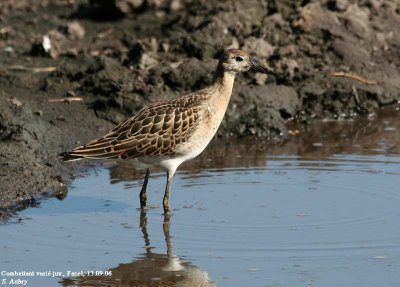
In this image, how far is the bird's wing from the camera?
995 cm

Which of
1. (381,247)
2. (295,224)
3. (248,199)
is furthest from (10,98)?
(381,247)

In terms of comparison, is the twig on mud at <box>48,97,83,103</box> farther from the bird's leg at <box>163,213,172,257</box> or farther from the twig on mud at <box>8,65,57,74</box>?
the bird's leg at <box>163,213,172,257</box>

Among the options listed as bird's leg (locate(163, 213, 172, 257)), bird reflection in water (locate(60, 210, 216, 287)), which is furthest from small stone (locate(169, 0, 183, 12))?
bird reflection in water (locate(60, 210, 216, 287))

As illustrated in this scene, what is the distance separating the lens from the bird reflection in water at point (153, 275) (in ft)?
25.9

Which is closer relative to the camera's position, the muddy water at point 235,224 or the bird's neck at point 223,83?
the muddy water at point 235,224

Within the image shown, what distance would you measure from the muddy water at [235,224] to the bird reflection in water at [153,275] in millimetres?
A: 11

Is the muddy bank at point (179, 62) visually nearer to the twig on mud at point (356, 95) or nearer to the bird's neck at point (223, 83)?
the twig on mud at point (356, 95)

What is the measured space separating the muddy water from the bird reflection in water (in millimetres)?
11

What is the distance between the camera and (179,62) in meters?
13.7

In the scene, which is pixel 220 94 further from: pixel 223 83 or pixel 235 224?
pixel 235 224

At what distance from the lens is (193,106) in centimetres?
1017

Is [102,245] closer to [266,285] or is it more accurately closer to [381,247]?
[266,285]

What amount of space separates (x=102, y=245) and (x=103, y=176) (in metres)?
2.63

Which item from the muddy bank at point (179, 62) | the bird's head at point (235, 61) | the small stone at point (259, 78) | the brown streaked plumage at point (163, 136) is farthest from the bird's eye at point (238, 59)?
the small stone at point (259, 78)
